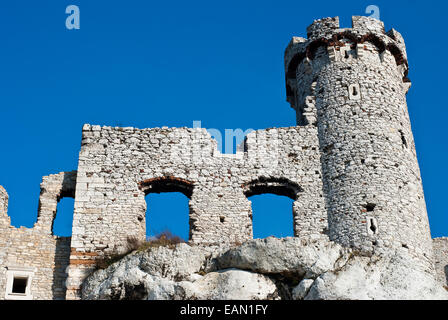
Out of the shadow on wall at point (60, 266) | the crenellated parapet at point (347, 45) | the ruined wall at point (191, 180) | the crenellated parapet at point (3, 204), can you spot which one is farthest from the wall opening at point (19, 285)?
the crenellated parapet at point (347, 45)

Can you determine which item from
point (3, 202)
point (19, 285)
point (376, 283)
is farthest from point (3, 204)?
point (376, 283)

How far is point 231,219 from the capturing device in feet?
77.6

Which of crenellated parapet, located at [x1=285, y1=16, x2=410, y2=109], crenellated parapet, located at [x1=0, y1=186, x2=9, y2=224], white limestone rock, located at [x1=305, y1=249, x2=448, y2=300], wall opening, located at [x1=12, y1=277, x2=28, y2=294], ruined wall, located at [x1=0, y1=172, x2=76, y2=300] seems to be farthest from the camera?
crenellated parapet, located at [x1=285, y1=16, x2=410, y2=109]

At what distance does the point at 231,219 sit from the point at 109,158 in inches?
172

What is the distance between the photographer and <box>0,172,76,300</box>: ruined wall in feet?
75.9

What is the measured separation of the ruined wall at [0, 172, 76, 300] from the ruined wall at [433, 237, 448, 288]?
38.5 ft

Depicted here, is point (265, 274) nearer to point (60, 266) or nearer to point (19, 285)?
point (60, 266)

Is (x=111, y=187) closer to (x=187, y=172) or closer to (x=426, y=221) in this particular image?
(x=187, y=172)

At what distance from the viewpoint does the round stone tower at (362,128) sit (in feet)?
75.5

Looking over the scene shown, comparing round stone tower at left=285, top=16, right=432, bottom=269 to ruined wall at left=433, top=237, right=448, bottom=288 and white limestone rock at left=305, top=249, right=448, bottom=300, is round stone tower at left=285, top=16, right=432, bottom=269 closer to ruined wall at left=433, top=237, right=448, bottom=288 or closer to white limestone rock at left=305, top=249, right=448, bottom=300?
white limestone rock at left=305, top=249, right=448, bottom=300

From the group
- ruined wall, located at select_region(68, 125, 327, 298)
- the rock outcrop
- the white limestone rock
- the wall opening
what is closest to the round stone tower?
ruined wall, located at select_region(68, 125, 327, 298)

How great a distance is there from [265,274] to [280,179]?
4293mm
